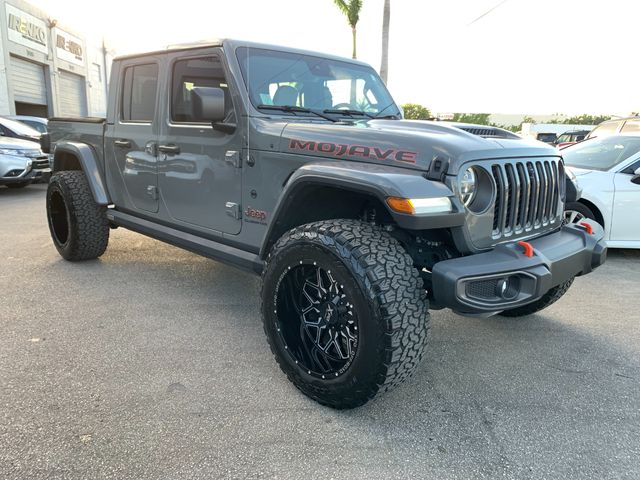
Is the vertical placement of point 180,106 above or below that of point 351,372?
above

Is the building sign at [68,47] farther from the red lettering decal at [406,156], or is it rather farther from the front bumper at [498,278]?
the front bumper at [498,278]

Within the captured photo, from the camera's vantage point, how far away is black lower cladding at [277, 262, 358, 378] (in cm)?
238

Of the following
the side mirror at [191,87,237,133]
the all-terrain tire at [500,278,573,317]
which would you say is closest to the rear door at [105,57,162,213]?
the side mirror at [191,87,237,133]

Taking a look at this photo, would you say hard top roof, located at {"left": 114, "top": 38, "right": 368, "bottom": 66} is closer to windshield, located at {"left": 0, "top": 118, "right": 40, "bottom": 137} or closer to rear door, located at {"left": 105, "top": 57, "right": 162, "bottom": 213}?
rear door, located at {"left": 105, "top": 57, "right": 162, "bottom": 213}

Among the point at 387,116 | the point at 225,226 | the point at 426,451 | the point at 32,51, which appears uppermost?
the point at 32,51

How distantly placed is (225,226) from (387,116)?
146cm

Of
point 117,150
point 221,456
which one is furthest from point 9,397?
point 117,150

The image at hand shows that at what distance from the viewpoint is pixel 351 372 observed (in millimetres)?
2293

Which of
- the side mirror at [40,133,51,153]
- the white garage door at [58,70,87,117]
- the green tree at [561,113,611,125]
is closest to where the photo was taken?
the side mirror at [40,133,51,153]

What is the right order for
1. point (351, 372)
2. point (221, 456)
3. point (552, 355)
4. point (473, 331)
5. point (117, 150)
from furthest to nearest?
point (117, 150), point (473, 331), point (552, 355), point (351, 372), point (221, 456)

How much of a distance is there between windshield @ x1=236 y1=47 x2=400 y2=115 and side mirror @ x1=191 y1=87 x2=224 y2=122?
248 mm

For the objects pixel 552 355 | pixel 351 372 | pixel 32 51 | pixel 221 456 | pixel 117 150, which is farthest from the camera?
pixel 32 51

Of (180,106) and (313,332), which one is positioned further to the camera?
(180,106)

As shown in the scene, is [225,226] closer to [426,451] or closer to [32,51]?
[426,451]
